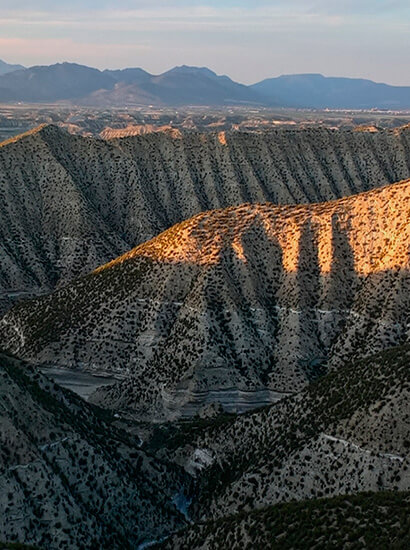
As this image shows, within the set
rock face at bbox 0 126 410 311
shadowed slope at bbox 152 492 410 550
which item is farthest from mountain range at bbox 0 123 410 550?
rock face at bbox 0 126 410 311

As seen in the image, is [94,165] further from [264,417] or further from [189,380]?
[264,417]

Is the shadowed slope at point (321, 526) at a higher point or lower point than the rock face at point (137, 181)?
lower

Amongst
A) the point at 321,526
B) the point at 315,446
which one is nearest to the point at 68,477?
the point at 315,446

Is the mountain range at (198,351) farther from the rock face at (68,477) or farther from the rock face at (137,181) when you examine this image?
the rock face at (137,181)

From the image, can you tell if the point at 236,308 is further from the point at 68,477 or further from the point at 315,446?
the point at 68,477

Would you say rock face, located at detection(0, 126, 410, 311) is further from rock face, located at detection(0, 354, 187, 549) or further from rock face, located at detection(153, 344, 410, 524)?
rock face, located at detection(153, 344, 410, 524)

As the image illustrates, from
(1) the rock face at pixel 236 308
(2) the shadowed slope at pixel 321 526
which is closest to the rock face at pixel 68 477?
(2) the shadowed slope at pixel 321 526

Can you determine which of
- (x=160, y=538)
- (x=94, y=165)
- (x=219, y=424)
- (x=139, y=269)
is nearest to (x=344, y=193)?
(x=94, y=165)
